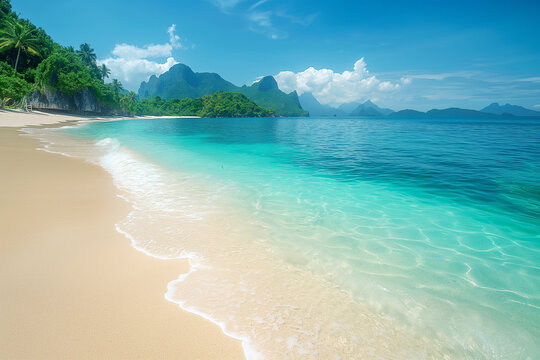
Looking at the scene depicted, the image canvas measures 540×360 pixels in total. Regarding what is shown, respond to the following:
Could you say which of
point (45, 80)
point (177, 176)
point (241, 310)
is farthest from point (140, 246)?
point (45, 80)

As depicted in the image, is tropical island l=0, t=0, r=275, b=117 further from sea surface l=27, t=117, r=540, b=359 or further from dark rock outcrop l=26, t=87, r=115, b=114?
sea surface l=27, t=117, r=540, b=359

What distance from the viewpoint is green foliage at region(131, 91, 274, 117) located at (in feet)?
468

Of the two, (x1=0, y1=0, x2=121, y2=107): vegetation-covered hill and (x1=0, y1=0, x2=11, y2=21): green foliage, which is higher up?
(x1=0, y1=0, x2=11, y2=21): green foliage

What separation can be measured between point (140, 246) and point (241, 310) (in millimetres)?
2403

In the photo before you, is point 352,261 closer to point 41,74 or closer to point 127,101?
point 41,74

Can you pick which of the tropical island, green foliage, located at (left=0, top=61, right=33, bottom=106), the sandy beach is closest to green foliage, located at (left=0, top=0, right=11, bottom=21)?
the tropical island

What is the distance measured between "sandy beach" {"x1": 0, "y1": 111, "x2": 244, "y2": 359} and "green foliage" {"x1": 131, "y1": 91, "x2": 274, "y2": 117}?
141 meters

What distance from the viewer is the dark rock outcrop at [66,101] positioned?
163ft

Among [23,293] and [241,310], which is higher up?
[23,293]

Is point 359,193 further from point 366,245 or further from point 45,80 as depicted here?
point 45,80

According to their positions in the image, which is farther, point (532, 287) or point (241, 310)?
point (532, 287)

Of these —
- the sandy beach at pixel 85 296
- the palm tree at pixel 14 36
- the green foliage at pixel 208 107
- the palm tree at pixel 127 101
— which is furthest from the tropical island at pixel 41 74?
the green foliage at pixel 208 107

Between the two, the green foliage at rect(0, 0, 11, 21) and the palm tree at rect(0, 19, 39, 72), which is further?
the green foliage at rect(0, 0, 11, 21)

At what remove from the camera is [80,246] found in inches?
158
